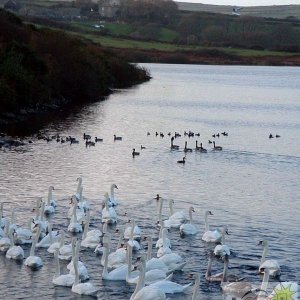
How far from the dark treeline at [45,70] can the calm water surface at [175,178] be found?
2760mm

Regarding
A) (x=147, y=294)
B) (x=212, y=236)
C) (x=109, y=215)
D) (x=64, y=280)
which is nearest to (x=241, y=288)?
(x=147, y=294)

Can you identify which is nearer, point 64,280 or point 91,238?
point 64,280

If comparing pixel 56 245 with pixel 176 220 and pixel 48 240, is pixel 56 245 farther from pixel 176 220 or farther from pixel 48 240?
pixel 176 220

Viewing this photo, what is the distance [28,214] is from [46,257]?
4913 millimetres

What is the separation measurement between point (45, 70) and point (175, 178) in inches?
1169

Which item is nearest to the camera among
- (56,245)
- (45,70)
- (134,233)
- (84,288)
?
(84,288)

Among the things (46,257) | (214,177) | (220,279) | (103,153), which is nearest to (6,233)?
(46,257)

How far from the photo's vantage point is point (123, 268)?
21844 millimetres

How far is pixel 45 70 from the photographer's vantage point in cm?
6469

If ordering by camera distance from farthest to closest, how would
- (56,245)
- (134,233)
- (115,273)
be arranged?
(134,233) < (56,245) < (115,273)

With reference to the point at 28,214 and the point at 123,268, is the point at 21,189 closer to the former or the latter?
the point at 28,214

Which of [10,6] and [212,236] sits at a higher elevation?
[212,236]

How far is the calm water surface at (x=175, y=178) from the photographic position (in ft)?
75.1

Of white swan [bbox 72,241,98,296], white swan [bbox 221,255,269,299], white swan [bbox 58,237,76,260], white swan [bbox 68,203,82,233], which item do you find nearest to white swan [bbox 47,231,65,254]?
white swan [bbox 58,237,76,260]
